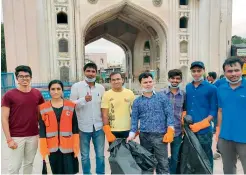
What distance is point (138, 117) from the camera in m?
3.03

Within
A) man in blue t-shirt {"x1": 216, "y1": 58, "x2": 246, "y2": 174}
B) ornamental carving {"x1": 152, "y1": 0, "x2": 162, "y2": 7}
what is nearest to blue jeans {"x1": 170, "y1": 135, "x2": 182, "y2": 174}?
man in blue t-shirt {"x1": 216, "y1": 58, "x2": 246, "y2": 174}

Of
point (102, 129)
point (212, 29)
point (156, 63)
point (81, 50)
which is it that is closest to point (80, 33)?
point (81, 50)

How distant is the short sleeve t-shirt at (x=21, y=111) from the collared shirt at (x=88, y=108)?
601mm

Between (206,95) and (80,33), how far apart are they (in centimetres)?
1739

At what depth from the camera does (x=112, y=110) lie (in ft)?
10.7

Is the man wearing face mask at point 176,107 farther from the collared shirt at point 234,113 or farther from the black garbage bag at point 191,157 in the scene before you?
the collared shirt at point 234,113

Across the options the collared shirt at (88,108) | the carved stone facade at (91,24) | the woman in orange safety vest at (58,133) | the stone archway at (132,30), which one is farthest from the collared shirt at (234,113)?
the stone archway at (132,30)

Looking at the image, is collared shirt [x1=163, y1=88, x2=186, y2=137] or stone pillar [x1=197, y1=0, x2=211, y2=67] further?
stone pillar [x1=197, y1=0, x2=211, y2=67]

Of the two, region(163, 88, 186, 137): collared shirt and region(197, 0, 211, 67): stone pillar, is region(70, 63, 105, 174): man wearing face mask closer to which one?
region(163, 88, 186, 137): collared shirt

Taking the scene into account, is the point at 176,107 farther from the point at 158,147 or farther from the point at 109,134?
the point at 109,134

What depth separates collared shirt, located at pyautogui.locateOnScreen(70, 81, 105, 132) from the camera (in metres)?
3.45

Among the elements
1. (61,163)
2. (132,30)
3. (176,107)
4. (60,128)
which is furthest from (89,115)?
(132,30)

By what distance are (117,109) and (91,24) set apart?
18.8 meters

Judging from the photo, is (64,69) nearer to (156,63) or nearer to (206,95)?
(156,63)
